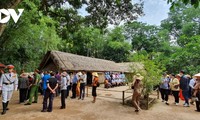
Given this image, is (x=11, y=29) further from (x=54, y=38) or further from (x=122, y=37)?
(x=122, y=37)

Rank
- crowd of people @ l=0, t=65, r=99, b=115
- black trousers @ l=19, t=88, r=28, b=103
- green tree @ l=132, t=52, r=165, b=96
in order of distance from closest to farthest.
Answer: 1. crowd of people @ l=0, t=65, r=99, b=115
2. black trousers @ l=19, t=88, r=28, b=103
3. green tree @ l=132, t=52, r=165, b=96

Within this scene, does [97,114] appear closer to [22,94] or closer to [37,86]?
[37,86]

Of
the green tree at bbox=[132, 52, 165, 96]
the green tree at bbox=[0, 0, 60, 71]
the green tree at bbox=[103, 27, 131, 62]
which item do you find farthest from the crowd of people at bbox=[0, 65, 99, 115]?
the green tree at bbox=[103, 27, 131, 62]

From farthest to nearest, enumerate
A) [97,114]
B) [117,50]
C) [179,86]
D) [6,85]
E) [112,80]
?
[117,50], [112,80], [179,86], [97,114], [6,85]

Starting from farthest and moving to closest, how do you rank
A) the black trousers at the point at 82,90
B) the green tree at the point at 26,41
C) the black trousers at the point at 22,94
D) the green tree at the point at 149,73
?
the green tree at the point at 26,41
the black trousers at the point at 82,90
the green tree at the point at 149,73
the black trousers at the point at 22,94

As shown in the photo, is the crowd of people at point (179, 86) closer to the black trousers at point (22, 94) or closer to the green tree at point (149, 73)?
the green tree at point (149, 73)

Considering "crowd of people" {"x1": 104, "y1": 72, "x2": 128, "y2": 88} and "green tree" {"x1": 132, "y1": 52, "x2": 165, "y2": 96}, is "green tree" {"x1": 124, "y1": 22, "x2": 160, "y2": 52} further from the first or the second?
"green tree" {"x1": 132, "y1": 52, "x2": 165, "y2": 96}

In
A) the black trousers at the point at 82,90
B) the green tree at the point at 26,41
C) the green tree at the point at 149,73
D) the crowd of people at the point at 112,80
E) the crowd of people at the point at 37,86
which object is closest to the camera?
the crowd of people at the point at 37,86

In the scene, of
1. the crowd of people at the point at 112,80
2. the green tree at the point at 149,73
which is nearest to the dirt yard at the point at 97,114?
the green tree at the point at 149,73

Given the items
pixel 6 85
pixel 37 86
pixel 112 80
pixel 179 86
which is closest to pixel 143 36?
pixel 112 80

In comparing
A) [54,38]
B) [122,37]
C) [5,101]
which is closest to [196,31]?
[122,37]

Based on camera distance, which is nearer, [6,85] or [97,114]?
[6,85]

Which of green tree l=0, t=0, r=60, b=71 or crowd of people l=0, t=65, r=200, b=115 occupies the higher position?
green tree l=0, t=0, r=60, b=71

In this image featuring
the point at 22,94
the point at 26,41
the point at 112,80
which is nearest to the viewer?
the point at 22,94
